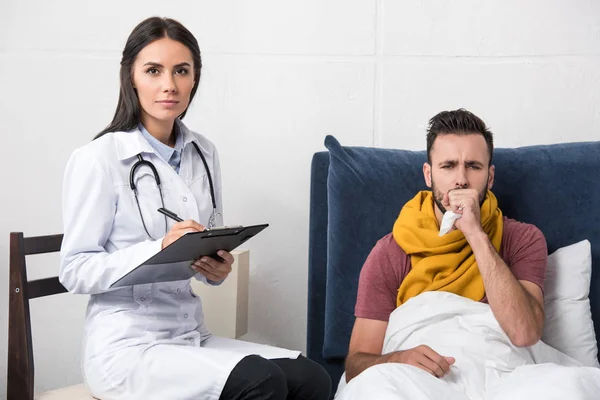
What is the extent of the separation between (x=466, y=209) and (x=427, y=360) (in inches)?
17.2

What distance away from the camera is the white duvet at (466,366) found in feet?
5.32

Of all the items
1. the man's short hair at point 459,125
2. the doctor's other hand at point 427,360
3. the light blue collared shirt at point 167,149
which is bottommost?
the doctor's other hand at point 427,360

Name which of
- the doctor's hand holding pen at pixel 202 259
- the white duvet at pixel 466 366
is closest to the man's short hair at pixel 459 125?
the white duvet at pixel 466 366

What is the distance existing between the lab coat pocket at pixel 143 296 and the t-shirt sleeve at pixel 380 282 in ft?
1.88

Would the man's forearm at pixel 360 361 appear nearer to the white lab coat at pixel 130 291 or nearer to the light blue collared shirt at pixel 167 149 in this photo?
the white lab coat at pixel 130 291

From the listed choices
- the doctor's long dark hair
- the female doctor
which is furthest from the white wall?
the doctor's long dark hair

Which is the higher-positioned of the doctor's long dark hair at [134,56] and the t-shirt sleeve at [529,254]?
the doctor's long dark hair at [134,56]

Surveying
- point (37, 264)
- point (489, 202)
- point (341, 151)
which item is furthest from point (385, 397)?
point (37, 264)

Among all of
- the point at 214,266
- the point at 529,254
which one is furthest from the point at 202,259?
the point at 529,254

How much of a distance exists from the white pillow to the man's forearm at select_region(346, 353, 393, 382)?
1.71 feet

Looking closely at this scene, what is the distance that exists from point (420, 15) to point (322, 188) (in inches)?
30.3

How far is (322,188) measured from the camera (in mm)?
2434

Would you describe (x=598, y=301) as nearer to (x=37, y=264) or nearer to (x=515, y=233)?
(x=515, y=233)

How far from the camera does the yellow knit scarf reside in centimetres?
203
